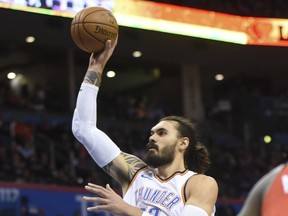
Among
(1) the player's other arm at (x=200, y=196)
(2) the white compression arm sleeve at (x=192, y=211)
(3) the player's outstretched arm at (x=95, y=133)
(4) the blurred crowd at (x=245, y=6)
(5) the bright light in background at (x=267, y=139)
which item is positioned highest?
(4) the blurred crowd at (x=245, y=6)

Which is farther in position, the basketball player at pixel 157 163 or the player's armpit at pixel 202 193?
the basketball player at pixel 157 163

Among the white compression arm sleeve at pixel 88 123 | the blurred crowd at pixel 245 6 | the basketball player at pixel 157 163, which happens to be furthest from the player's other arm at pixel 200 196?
the blurred crowd at pixel 245 6

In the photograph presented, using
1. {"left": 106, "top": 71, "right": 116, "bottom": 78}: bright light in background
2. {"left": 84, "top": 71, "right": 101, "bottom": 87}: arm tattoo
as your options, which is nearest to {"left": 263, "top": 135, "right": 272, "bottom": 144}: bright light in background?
{"left": 106, "top": 71, "right": 116, "bottom": 78}: bright light in background

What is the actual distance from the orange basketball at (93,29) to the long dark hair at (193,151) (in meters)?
0.66

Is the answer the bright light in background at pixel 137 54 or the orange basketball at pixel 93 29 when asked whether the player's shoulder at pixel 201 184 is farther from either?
the bright light in background at pixel 137 54

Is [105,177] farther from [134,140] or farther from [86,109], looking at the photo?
[86,109]

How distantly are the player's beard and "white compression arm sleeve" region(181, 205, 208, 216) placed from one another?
0.45m

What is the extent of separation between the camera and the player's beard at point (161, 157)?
436cm

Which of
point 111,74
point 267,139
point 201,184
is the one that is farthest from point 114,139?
point 201,184

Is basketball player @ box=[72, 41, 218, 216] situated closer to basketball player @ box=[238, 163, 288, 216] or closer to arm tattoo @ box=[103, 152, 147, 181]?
arm tattoo @ box=[103, 152, 147, 181]

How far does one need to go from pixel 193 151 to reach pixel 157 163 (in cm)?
40

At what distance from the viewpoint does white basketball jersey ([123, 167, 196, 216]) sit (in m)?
4.19

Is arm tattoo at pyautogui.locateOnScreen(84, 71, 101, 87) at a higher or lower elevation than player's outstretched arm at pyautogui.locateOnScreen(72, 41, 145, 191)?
higher

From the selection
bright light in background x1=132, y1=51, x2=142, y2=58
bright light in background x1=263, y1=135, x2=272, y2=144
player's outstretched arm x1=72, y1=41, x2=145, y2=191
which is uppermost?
bright light in background x1=132, y1=51, x2=142, y2=58
